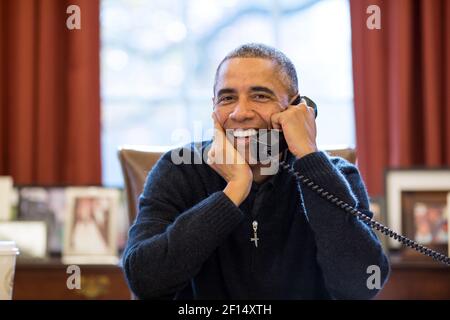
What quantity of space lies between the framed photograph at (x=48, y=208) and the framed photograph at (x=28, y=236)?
0.28 ft

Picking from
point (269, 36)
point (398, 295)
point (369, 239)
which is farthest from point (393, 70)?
point (369, 239)

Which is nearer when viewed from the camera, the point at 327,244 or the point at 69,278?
the point at 327,244

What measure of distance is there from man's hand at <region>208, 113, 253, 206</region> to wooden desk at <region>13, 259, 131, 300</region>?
0.86 m

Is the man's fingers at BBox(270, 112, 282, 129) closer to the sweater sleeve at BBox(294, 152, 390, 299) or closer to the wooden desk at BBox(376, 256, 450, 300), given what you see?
the sweater sleeve at BBox(294, 152, 390, 299)

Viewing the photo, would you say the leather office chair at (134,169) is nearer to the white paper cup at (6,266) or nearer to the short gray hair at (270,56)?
the short gray hair at (270,56)

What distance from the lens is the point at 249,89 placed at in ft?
5.16

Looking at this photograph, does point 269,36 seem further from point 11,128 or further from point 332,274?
point 332,274

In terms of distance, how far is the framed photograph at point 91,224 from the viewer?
2.49 meters

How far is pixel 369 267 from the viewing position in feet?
4.80

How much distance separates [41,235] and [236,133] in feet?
3.84

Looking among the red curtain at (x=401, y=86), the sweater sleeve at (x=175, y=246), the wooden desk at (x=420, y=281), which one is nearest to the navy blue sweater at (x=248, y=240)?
the sweater sleeve at (x=175, y=246)

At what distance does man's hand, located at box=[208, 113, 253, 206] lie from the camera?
1.50 meters

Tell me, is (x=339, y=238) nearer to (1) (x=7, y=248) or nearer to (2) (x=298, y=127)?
(2) (x=298, y=127)
